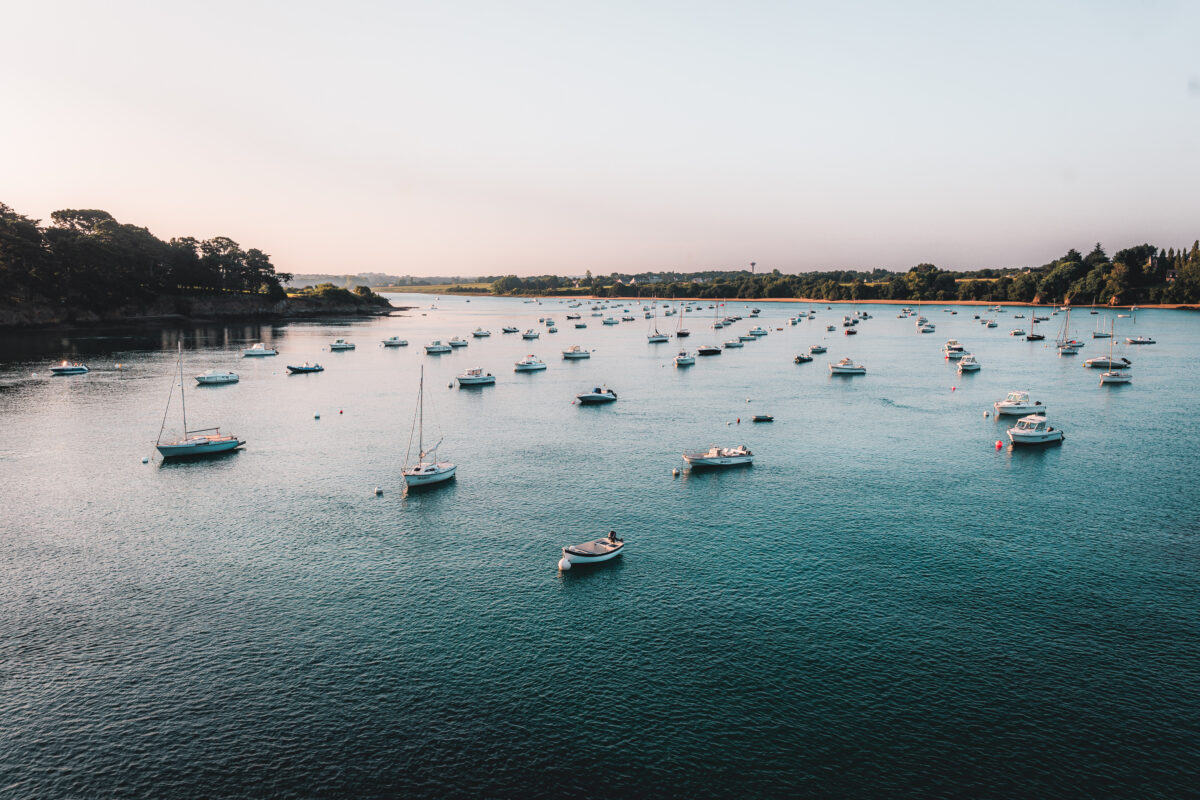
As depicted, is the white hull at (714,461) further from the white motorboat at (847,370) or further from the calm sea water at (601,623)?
the white motorboat at (847,370)

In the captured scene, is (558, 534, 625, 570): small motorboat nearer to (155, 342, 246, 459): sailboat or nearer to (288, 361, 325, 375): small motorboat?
(155, 342, 246, 459): sailboat

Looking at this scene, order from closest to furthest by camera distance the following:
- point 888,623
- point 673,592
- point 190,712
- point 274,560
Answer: point 190,712
point 888,623
point 673,592
point 274,560

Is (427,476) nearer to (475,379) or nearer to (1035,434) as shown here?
(475,379)

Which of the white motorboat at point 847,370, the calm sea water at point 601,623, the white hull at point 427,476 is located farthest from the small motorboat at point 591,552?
the white motorboat at point 847,370

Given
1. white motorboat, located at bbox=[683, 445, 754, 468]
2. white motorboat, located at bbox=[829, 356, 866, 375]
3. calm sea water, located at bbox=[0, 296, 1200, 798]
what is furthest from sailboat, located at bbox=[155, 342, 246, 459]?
white motorboat, located at bbox=[829, 356, 866, 375]

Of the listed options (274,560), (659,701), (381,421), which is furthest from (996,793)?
(381,421)

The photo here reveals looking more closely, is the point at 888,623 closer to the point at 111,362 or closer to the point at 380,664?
the point at 380,664

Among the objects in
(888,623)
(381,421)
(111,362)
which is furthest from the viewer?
(111,362)
